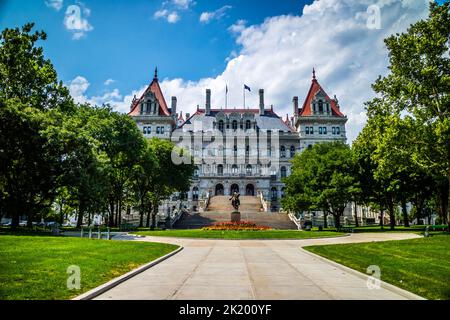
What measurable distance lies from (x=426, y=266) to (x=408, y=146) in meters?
18.7

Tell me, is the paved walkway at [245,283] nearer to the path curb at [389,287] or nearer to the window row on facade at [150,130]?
the path curb at [389,287]

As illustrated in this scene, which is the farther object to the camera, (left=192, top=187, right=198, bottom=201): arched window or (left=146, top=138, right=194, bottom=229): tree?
(left=192, top=187, right=198, bottom=201): arched window

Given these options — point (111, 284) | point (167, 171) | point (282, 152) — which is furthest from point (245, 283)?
point (282, 152)

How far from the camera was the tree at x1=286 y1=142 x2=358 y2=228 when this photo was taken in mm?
40375

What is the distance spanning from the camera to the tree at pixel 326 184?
4038cm

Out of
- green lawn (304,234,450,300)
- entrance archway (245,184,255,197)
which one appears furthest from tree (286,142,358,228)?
entrance archway (245,184,255,197)

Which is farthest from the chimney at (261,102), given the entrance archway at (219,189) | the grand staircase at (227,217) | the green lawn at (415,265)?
the green lawn at (415,265)

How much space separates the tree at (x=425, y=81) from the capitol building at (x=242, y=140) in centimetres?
4400

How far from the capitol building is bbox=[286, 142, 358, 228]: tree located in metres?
26.3

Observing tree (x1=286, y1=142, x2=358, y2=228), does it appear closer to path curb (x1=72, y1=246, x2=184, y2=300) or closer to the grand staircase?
the grand staircase

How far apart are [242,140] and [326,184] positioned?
36.9m

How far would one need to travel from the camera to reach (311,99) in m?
78.4

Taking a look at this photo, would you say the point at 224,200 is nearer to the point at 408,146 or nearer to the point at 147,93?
the point at 147,93
